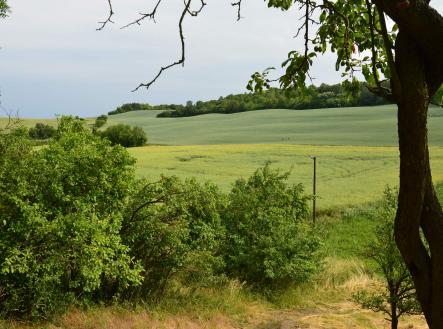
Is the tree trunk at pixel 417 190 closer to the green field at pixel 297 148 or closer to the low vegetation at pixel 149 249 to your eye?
the low vegetation at pixel 149 249

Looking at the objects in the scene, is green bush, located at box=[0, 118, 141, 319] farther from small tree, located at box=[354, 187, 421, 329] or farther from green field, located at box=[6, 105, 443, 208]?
green field, located at box=[6, 105, 443, 208]

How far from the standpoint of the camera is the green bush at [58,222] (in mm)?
11070

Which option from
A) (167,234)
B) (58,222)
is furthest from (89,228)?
(167,234)

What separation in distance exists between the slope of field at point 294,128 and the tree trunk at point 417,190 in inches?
2298

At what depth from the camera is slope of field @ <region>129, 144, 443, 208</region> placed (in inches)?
1618

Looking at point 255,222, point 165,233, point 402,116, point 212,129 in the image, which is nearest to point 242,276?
point 255,222

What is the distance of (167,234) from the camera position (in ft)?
45.5

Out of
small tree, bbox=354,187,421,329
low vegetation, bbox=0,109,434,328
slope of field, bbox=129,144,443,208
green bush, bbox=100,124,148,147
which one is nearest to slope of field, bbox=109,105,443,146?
green bush, bbox=100,124,148,147

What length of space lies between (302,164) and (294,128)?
25943 mm

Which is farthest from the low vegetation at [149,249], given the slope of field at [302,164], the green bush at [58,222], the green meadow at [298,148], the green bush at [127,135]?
the green bush at [127,135]

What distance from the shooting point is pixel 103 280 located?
13.8 metres

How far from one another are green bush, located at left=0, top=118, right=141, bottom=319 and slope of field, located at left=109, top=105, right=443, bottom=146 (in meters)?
52.2

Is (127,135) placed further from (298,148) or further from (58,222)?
(58,222)

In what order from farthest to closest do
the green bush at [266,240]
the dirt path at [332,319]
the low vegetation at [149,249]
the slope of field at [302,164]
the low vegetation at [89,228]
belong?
Result: the slope of field at [302,164] < the green bush at [266,240] < the dirt path at [332,319] < the low vegetation at [149,249] < the low vegetation at [89,228]
